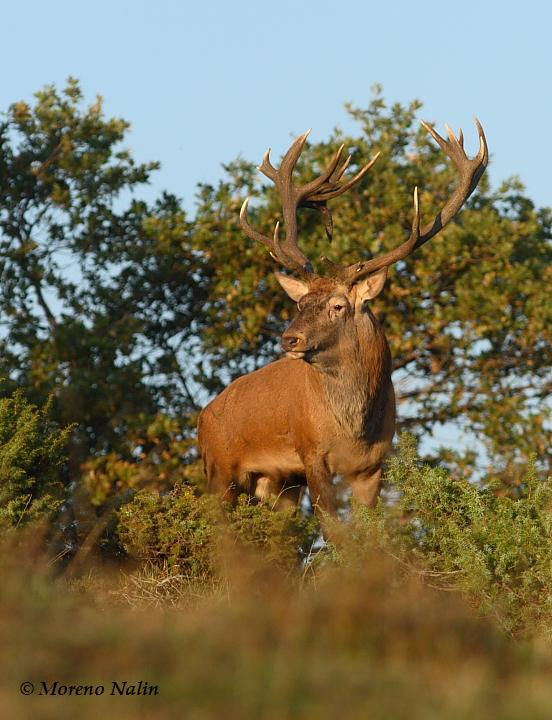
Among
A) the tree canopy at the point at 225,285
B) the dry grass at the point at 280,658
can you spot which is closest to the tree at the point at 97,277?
the tree canopy at the point at 225,285

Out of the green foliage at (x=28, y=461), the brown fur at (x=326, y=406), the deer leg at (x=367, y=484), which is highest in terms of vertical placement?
the brown fur at (x=326, y=406)

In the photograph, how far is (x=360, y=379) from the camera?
9336mm

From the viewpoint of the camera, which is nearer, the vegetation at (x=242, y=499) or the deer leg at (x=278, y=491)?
the vegetation at (x=242, y=499)

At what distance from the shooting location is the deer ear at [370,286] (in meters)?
9.45

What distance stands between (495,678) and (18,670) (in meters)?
1.39

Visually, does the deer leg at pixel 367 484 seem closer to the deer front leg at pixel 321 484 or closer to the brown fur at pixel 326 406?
the brown fur at pixel 326 406

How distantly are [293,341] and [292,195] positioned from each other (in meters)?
2.15

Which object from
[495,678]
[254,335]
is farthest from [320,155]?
[495,678]

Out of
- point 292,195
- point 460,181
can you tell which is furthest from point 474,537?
point 292,195

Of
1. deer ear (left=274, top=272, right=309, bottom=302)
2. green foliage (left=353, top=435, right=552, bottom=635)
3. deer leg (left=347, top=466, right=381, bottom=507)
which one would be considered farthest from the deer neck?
green foliage (left=353, top=435, right=552, bottom=635)

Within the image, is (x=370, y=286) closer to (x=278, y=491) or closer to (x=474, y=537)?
(x=278, y=491)

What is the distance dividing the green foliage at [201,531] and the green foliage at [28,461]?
1.63 ft

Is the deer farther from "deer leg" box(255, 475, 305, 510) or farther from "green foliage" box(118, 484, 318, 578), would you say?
"green foliage" box(118, 484, 318, 578)

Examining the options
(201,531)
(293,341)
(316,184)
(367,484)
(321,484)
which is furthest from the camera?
(316,184)
